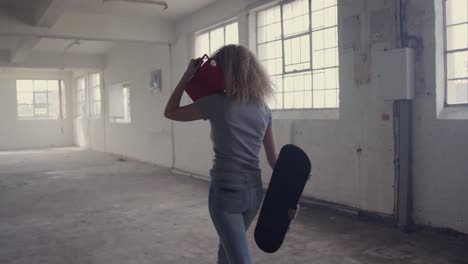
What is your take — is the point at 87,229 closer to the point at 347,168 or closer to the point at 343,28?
the point at 347,168

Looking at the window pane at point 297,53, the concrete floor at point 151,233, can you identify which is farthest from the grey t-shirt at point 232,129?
the window pane at point 297,53

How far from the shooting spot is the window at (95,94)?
14177 millimetres

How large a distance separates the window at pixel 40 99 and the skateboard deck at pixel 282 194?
16116mm

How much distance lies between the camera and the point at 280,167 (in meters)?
1.73

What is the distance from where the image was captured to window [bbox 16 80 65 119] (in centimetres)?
1590

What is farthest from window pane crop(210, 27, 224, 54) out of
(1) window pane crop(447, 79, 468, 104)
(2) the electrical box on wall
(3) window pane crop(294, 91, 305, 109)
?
(1) window pane crop(447, 79, 468, 104)

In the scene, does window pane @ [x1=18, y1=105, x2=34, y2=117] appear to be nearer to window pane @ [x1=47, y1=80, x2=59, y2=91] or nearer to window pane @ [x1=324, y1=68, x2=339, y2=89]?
window pane @ [x1=47, y1=80, x2=59, y2=91]

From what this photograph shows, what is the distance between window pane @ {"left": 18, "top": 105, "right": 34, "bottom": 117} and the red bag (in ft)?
52.5

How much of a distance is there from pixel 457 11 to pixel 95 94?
1254cm

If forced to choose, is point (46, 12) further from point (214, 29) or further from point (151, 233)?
point (151, 233)

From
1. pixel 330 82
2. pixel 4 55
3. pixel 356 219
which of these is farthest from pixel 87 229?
pixel 4 55

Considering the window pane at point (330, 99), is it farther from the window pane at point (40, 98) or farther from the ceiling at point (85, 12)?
the window pane at point (40, 98)

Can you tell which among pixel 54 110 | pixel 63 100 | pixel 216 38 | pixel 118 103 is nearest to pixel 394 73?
pixel 216 38

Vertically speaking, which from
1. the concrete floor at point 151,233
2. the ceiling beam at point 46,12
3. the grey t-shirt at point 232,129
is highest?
the ceiling beam at point 46,12
